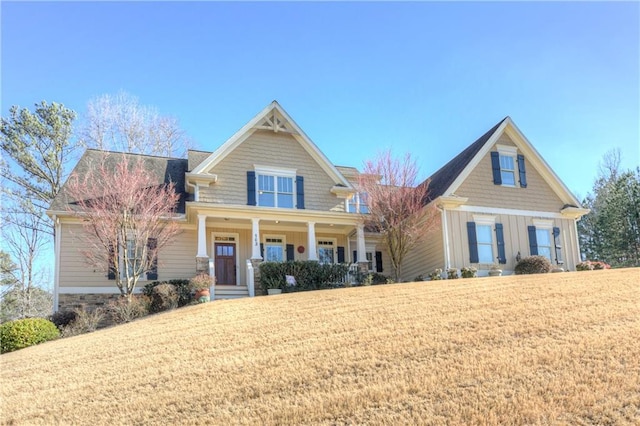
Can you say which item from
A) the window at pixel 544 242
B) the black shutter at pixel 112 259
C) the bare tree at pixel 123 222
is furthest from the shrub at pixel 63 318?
the window at pixel 544 242

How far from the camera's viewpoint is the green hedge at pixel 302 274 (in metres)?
18.8

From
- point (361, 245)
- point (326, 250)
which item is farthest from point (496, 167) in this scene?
point (326, 250)

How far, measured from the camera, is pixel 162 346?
11328mm

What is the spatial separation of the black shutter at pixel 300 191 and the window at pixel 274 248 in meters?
1.68

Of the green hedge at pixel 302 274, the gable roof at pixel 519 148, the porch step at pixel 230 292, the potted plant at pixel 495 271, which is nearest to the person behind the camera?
the green hedge at pixel 302 274

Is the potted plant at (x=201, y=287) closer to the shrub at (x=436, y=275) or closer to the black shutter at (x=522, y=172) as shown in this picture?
the shrub at (x=436, y=275)

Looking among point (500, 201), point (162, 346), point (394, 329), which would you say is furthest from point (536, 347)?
point (500, 201)

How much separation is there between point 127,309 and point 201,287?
7.62 ft

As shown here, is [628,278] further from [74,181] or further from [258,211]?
[74,181]

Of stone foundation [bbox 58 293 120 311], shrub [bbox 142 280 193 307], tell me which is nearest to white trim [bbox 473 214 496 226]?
shrub [bbox 142 280 193 307]

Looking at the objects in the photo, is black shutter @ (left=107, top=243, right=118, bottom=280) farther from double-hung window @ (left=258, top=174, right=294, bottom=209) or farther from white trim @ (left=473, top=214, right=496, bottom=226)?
white trim @ (left=473, top=214, right=496, bottom=226)

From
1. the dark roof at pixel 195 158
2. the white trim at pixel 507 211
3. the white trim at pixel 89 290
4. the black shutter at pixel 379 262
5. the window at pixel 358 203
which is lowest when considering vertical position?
the white trim at pixel 89 290

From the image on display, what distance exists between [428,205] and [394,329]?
11.9m

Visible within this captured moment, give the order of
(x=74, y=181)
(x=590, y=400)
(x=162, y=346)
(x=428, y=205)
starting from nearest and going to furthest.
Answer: (x=590, y=400), (x=162, y=346), (x=74, y=181), (x=428, y=205)
